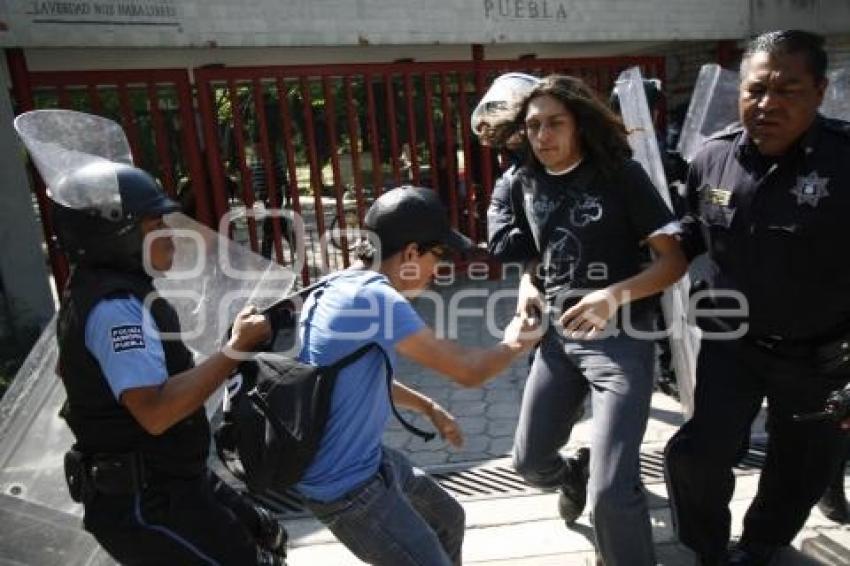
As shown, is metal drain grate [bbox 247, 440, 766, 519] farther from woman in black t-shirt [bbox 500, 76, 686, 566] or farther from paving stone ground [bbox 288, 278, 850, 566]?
woman in black t-shirt [bbox 500, 76, 686, 566]

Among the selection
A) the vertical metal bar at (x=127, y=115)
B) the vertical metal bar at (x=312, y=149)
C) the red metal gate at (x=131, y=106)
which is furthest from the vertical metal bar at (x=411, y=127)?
the vertical metal bar at (x=127, y=115)

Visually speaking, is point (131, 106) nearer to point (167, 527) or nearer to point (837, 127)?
point (167, 527)

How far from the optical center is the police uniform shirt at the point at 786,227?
2.22 meters

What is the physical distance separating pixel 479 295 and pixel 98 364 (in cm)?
576

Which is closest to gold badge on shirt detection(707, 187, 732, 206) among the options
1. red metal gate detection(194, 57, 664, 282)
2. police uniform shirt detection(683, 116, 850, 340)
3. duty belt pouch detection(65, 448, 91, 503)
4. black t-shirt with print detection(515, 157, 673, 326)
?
police uniform shirt detection(683, 116, 850, 340)

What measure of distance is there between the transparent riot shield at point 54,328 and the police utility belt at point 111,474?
0.40 meters

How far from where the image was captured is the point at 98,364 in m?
1.84

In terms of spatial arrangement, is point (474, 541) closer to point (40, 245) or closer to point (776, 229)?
point (776, 229)

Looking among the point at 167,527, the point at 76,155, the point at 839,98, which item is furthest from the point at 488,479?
the point at 76,155

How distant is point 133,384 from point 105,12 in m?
4.30

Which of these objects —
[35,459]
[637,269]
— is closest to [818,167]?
[637,269]

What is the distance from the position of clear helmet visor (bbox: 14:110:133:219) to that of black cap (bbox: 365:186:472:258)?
69 cm

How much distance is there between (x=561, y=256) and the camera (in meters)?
2.68

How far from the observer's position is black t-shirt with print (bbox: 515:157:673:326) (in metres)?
2.55
